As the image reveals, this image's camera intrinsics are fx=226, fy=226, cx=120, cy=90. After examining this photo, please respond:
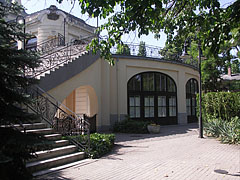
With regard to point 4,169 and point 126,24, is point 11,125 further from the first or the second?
point 126,24

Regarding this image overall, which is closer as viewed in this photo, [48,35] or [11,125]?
[11,125]

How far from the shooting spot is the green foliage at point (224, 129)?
10.6 metres

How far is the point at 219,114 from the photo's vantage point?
13195 mm

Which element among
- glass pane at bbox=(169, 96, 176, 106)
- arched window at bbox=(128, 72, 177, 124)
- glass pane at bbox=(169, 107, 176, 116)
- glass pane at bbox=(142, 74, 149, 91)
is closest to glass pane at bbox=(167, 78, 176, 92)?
arched window at bbox=(128, 72, 177, 124)

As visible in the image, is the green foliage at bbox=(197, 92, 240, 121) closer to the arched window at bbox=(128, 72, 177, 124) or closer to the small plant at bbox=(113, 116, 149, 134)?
the small plant at bbox=(113, 116, 149, 134)

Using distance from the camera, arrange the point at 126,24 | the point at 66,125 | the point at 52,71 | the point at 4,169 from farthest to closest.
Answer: the point at 52,71 → the point at 66,125 → the point at 126,24 → the point at 4,169

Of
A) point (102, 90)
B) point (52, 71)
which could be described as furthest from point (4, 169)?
point (102, 90)

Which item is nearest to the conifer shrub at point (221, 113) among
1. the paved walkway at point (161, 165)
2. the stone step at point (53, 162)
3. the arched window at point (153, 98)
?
the paved walkway at point (161, 165)

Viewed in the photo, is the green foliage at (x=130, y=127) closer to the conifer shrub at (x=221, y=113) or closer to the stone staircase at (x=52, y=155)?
the conifer shrub at (x=221, y=113)

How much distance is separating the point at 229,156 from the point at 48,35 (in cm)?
1800

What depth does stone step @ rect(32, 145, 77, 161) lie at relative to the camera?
6.43 meters

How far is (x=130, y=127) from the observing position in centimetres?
1461

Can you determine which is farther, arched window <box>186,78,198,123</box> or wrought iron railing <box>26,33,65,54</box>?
arched window <box>186,78,198,123</box>

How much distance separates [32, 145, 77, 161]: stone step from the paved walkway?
2.18 feet
